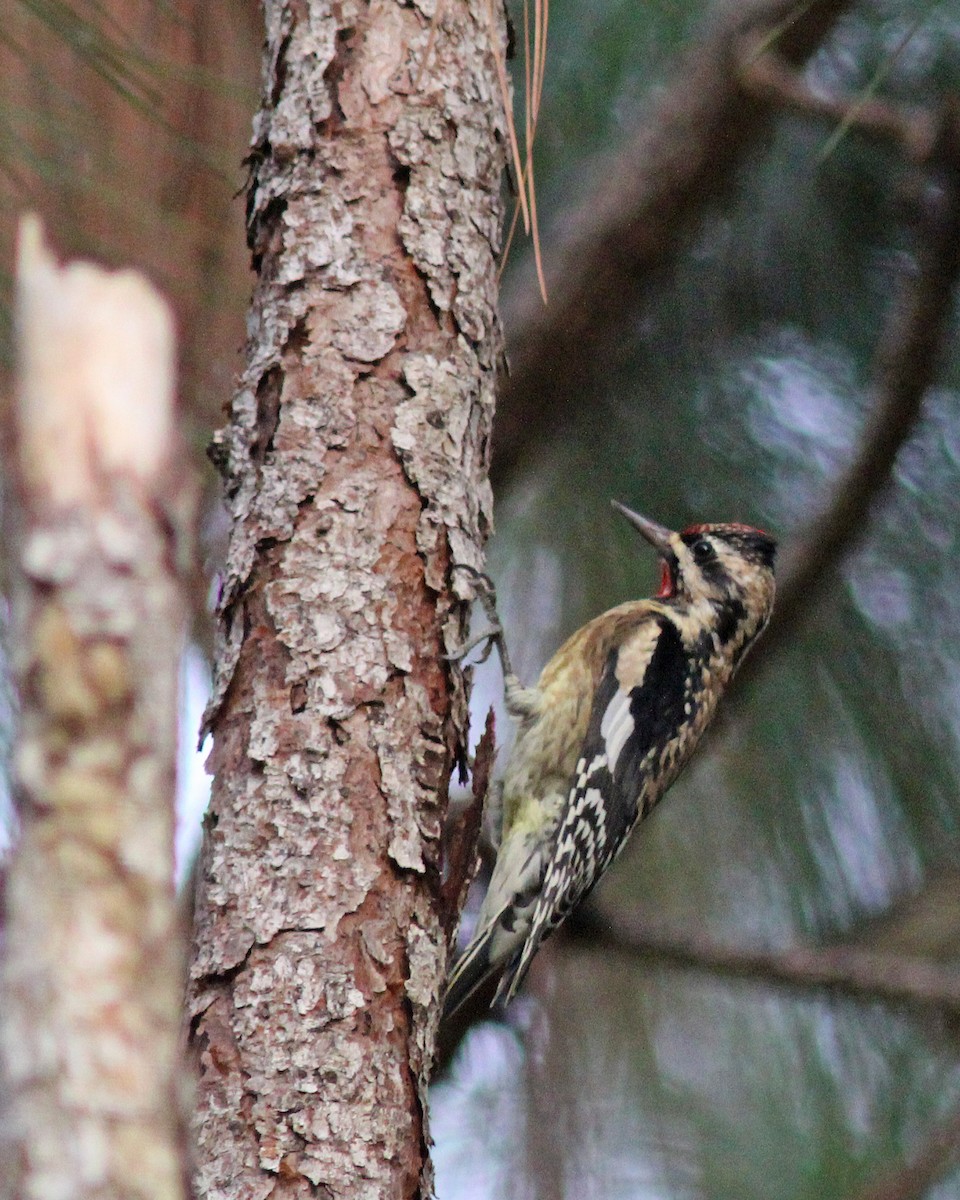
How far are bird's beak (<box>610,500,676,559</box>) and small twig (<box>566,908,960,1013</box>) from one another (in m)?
0.78

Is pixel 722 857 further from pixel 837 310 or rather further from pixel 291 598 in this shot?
pixel 291 598

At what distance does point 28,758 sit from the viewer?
56 cm

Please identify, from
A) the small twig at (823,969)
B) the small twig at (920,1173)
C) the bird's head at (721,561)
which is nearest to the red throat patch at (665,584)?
the bird's head at (721,561)

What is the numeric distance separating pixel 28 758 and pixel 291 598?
3.93 feet

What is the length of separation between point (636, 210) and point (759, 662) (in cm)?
90

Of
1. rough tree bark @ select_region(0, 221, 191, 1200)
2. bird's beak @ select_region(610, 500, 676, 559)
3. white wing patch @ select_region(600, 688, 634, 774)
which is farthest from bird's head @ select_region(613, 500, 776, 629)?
rough tree bark @ select_region(0, 221, 191, 1200)

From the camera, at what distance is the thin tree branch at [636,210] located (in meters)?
2.59

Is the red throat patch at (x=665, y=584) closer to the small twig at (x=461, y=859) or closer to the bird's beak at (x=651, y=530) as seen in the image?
the bird's beak at (x=651, y=530)

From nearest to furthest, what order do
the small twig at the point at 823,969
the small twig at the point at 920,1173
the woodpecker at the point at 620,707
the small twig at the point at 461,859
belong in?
the small twig at the point at 461,859
the small twig at the point at 823,969
the small twig at the point at 920,1173
the woodpecker at the point at 620,707

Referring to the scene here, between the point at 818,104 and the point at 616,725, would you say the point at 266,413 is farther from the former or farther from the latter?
the point at 616,725

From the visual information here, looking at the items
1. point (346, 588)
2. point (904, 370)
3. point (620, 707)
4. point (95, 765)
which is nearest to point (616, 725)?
point (620, 707)

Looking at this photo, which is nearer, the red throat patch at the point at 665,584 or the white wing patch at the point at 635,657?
the white wing patch at the point at 635,657

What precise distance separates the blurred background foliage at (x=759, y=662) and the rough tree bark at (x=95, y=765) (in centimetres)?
209

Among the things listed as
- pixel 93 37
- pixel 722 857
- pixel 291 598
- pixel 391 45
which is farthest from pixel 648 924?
pixel 93 37
